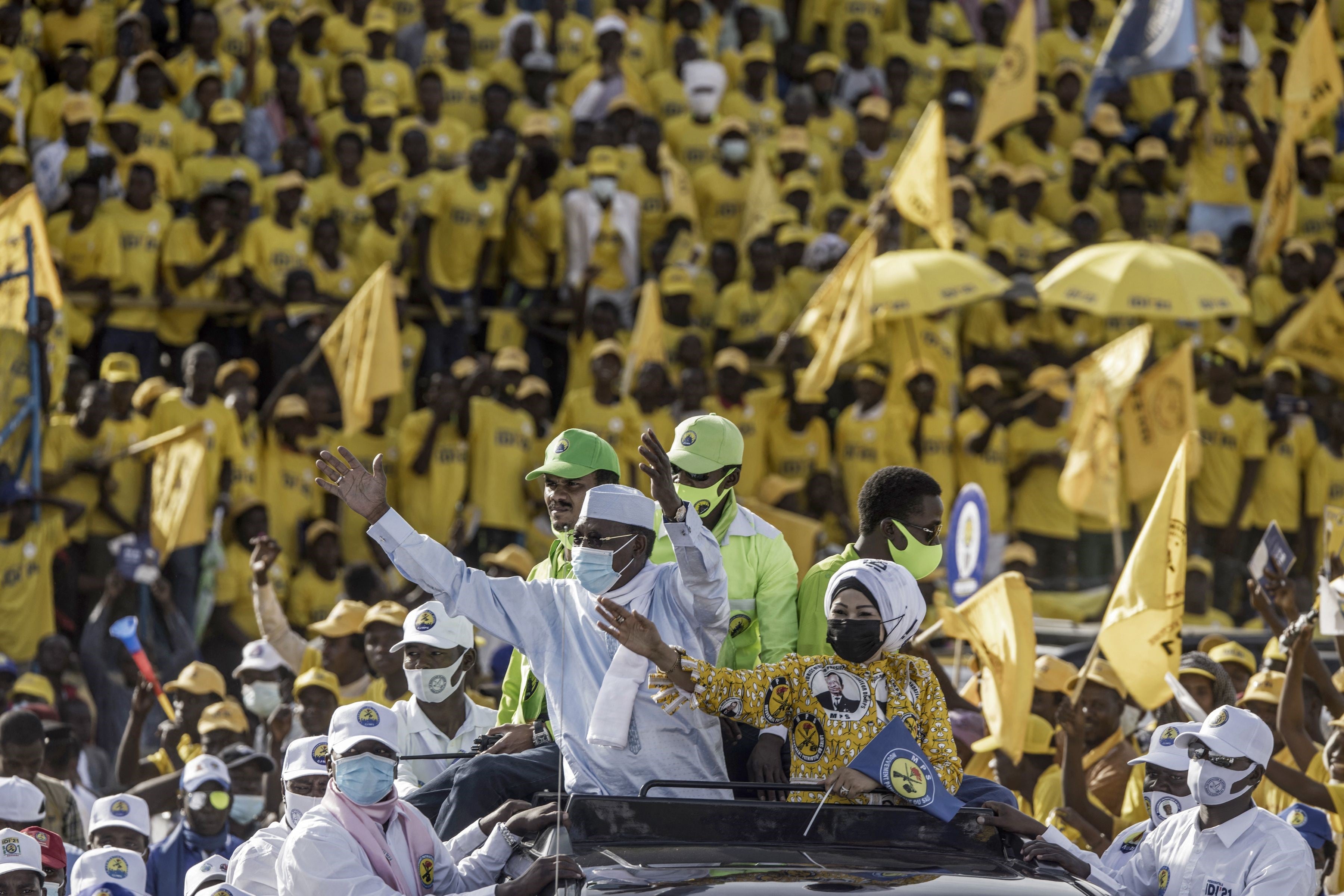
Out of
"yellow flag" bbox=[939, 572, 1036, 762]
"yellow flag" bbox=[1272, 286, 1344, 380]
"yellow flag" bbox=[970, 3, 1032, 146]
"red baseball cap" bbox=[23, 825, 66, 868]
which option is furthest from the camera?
"yellow flag" bbox=[970, 3, 1032, 146]

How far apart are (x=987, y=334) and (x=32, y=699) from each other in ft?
25.3

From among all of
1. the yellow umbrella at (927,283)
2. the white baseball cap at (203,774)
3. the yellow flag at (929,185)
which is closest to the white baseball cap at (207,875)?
the white baseball cap at (203,774)

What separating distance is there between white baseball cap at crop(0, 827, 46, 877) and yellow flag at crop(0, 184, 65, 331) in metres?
5.69

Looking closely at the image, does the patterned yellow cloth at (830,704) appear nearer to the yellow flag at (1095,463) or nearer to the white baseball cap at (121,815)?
the white baseball cap at (121,815)

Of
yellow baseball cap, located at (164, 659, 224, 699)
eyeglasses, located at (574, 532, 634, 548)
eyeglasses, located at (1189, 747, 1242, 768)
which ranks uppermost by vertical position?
eyeglasses, located at (574, 532, 634, 548)

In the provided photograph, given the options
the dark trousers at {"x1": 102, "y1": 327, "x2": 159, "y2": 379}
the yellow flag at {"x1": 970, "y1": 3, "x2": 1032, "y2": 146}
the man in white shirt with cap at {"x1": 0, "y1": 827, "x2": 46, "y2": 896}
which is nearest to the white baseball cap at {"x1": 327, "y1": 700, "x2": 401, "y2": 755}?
the man in white shirt with cap at {"x1": 0, "y1": 827, "x2": 46, "y2": 896}

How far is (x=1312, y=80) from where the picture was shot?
1576cm

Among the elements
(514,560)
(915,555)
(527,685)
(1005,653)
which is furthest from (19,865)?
(514,560)

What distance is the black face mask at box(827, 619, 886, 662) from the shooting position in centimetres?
523

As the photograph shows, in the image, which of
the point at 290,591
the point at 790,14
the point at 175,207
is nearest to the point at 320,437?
the point at 290,591

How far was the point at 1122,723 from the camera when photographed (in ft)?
31.2

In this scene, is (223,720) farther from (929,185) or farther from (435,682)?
(929,185)

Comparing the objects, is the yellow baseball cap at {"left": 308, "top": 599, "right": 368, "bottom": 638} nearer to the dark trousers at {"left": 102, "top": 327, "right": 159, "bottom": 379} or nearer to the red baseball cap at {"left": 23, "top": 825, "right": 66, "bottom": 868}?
the red baseball cap at {"left": 23, "top": 825, "right": 66, "bottom": 868}

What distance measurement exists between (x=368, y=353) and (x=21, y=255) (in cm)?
213
